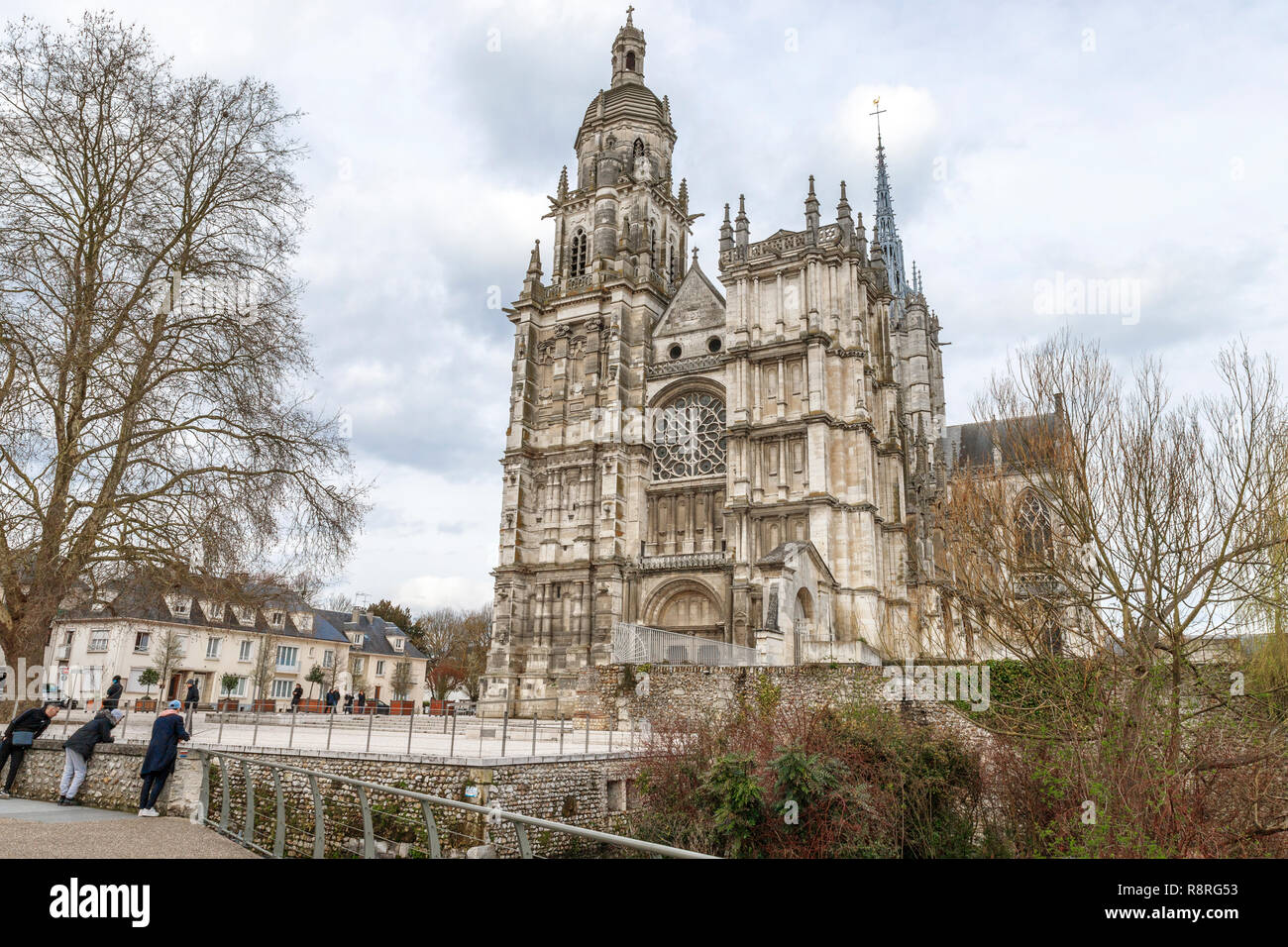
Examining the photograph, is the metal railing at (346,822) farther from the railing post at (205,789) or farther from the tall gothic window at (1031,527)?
the tall gothic window at (1031,527)

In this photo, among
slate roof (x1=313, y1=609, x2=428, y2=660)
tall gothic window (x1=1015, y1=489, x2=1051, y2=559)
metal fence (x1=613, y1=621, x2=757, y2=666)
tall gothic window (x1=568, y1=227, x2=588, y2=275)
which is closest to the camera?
tall gothic window (x1=1015, y1=489, x2=1051, y2=559)

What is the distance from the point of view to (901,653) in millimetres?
21547

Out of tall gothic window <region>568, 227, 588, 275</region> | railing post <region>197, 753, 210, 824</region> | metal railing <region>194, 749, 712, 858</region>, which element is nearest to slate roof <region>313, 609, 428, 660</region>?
tall gothic window <region>568, 227, 588, 275</region>

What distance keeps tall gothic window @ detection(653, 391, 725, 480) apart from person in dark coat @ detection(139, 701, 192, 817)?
2302cm

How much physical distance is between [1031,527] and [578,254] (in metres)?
27.7

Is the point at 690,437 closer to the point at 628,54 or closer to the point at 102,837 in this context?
the point at 628,54

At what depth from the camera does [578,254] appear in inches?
1446

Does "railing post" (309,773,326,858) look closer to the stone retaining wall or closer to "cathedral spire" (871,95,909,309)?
the stone retaining wall

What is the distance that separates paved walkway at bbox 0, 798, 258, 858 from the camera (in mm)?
7434

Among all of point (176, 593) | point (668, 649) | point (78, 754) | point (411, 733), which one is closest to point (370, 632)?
point (668, 649)

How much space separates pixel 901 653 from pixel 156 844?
1757cm

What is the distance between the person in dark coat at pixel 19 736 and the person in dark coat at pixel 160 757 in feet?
A: 8.38
